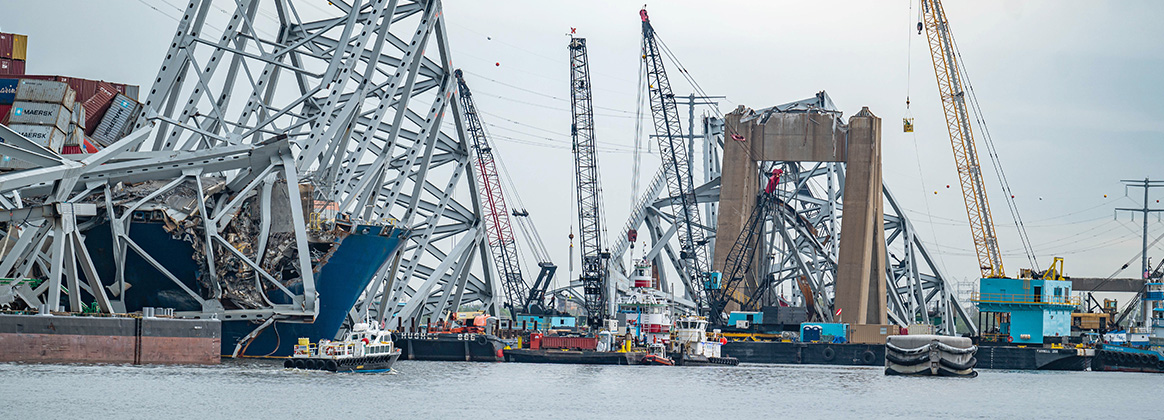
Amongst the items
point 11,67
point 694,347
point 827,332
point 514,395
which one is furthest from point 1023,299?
point 11,67

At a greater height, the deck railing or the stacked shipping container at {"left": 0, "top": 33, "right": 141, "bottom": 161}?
the stacked shipping container at {"left": 0, "top": 33, "right": 141, "bottom": 161}

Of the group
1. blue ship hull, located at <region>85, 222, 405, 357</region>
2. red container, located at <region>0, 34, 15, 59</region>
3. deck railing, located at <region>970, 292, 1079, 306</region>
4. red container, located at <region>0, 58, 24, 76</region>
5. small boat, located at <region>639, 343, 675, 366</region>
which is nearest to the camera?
blue ship hull, located at <region>85, 222, 405, 357</region>

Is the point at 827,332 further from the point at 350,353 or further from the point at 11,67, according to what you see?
the point at 11,67

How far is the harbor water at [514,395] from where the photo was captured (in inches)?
1988

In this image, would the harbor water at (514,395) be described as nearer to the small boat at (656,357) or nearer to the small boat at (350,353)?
the small boat at (350,353)

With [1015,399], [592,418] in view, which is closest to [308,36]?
[592,418]

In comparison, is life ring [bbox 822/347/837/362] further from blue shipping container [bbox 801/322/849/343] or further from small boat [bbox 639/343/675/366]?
small boat [bbox 639/343/675/366]

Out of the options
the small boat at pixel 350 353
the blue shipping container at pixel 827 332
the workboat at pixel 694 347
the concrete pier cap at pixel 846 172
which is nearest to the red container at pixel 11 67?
the small boat at pixel 350 353

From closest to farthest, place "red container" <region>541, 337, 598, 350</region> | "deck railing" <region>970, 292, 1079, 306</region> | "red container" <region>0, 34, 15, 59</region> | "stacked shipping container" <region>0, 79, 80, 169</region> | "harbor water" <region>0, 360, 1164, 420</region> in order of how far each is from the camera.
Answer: "harbor water" <region>0, 360, 1164, 420</region> → "stacked shipping container" <region>0, 79, 80, 169</region> → "red container" <region>0, 34, 15, 59</region> → "red container" <region>541, 337, 598, 350</region> → "deck railing" <region>970, 292, 1079, 306</region>

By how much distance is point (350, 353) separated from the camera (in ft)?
229

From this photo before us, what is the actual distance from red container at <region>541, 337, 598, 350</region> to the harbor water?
374 inches

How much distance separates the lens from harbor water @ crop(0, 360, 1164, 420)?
50.5 meters

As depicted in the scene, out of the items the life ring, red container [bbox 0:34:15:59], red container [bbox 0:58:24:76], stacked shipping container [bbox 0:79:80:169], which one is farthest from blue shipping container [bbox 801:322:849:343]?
red container [bbox 0:34:15:59]

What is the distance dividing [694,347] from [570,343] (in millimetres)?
8764
